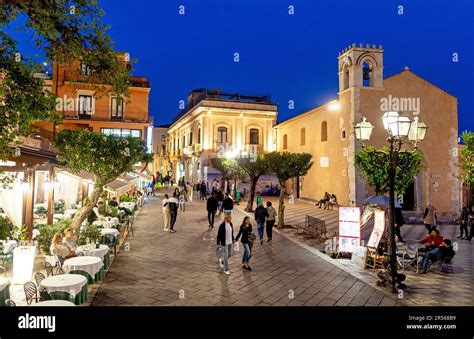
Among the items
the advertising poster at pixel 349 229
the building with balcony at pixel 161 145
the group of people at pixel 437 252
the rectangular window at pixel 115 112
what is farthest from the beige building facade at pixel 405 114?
the building with balcony at pixel 161 145

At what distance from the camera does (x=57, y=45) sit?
6.35 meters

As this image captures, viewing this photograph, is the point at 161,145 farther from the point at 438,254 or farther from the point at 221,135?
the point at 438,254

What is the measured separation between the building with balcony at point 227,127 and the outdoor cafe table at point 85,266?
27538 mm

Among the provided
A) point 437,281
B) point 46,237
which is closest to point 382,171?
point 437,281

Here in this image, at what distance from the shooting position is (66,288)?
5949 millimetres

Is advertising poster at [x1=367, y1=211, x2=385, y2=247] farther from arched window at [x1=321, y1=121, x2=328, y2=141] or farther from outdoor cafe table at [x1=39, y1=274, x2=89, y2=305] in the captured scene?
arched window at [x1=321, y1=121, x2=328, y2=141]

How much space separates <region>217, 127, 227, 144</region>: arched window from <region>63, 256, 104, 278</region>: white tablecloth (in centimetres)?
2941

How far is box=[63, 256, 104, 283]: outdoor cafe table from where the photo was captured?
728 cm

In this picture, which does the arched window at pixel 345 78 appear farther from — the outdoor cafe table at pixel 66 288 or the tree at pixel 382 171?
the outdoor cafe table at pixel 66 288

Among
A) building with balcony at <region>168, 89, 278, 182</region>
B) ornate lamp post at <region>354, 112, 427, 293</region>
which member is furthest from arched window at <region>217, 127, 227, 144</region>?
ornate lamp post at <region>354, 112, 427, 293</region>
